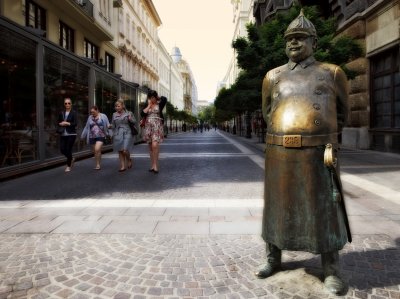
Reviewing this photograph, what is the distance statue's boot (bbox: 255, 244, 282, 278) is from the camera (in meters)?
2.84

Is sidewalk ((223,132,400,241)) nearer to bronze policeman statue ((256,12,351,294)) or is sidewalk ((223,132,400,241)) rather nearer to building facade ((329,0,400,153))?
bronze policeman statue ((256,12,351,294))

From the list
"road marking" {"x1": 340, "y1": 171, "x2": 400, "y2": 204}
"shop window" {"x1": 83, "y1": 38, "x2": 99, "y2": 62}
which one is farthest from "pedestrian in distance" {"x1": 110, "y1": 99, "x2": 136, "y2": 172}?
"shop window" {"x1": 83, "y1": 38, "x2": 99, "y2": 62}

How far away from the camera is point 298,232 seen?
2588 mm

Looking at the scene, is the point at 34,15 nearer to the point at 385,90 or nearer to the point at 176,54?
the point at 385,90

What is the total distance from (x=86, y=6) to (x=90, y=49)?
11.9ft

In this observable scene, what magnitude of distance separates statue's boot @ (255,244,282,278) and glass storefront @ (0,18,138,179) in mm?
6925

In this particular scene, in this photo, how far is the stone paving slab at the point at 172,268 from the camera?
261cm

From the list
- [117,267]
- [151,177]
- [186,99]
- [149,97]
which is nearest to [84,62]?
[149,97]

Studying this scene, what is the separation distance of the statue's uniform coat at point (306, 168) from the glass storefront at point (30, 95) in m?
7.14

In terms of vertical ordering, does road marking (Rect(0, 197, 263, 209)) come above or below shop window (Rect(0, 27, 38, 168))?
below

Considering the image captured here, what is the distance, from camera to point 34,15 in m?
14.9

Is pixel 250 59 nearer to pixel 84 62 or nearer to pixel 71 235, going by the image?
pixel 84 62

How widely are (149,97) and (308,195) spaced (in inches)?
253

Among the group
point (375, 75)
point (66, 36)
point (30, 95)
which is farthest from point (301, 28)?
point (66, 36)
